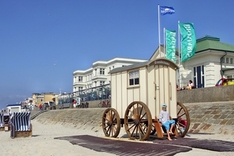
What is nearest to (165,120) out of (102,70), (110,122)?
(110,122)

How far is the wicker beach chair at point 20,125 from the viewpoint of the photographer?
17.3 m

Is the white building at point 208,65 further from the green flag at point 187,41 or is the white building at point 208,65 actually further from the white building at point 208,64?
the green flag at point 187,41

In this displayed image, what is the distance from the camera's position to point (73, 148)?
1124 cm

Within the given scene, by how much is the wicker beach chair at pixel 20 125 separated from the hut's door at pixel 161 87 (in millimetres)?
7534

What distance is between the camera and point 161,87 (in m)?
13.5

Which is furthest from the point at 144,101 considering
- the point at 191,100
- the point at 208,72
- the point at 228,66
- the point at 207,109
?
the point at 228,66

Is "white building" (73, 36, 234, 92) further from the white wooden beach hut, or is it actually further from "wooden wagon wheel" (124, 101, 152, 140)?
"wooden wagon wheel" (124, 101, 152, 140)

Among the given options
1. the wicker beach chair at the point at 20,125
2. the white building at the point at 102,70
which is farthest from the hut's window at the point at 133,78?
the white building at the point at 102,70

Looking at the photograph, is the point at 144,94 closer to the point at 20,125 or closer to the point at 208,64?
the point at 20,125

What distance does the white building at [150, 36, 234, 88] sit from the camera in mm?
30062

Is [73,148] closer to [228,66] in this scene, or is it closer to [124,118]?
[124,118]

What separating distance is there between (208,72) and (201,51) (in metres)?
2.12

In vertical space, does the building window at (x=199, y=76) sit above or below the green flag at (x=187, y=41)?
below

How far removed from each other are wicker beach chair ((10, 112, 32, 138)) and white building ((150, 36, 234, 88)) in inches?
703
